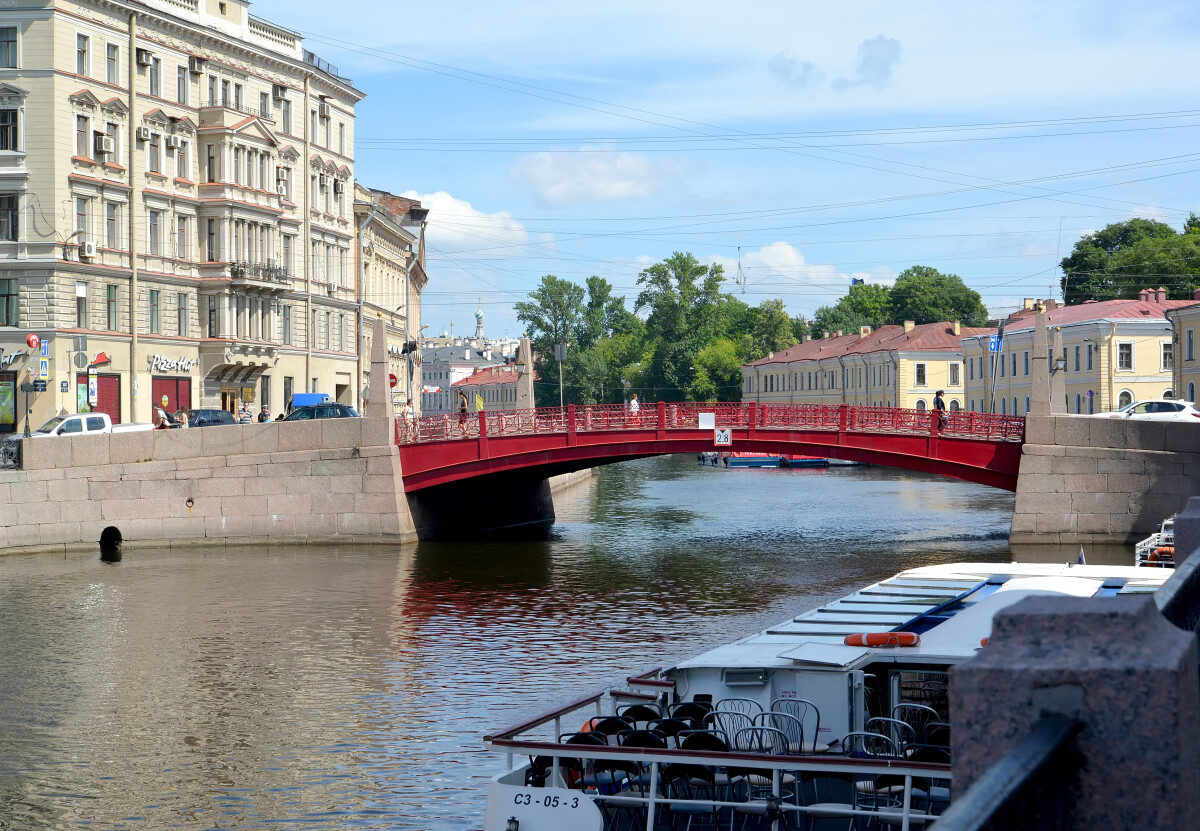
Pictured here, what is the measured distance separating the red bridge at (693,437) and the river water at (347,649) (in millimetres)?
2475

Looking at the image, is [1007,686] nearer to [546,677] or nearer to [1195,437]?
[546,677]

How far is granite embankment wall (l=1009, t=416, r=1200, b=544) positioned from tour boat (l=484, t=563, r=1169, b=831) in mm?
22949

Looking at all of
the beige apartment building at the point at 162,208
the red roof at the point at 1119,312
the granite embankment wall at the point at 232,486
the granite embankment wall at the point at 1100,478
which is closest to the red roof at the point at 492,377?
the red roof at the point at 1119,312

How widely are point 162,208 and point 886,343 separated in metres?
62.1

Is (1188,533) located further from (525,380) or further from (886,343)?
(886,343)

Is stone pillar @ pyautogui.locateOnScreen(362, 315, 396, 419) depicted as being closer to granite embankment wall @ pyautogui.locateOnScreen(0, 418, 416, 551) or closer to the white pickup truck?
granite embankment wall @ pyautogui.locateOnScreen(0, 418, 416, 551)

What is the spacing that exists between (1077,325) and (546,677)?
198ft

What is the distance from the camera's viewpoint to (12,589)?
3138cm

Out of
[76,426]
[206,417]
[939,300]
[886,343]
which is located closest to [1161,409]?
[206,417]

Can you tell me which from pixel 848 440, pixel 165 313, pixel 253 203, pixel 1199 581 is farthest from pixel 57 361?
pixel 1199 581

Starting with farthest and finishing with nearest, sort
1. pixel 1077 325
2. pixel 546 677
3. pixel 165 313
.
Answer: pixel 1077 325 < pixel 165 313 < pixel 546 677

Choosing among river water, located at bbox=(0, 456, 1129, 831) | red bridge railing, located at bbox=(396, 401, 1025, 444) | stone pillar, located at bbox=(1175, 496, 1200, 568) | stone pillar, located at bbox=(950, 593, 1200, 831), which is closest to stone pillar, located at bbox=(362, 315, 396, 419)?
red bridge railing, located at bbox=(396, 401, 1025, 444)

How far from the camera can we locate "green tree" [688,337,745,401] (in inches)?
4968

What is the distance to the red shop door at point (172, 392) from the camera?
2047 inches
